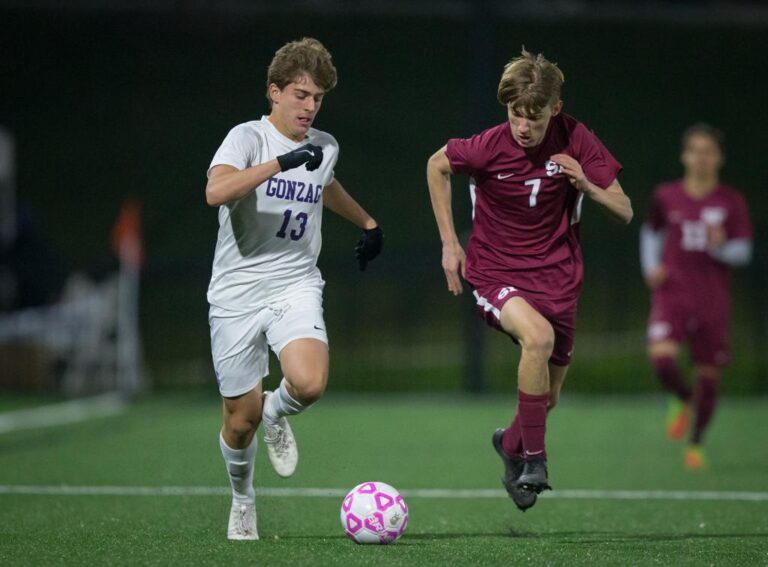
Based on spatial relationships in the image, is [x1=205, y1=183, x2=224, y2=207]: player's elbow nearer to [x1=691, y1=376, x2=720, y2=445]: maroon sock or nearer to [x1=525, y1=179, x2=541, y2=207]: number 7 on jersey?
[x1=525, y1=179, x2=541, y2=207]: number 7 on jersey

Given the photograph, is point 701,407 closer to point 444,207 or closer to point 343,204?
point 444,207

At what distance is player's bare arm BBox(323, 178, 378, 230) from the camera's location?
23.2 ft

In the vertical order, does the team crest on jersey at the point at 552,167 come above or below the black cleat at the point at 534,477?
above

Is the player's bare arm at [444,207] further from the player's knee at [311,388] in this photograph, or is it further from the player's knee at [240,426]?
the player's knee at [240,426]

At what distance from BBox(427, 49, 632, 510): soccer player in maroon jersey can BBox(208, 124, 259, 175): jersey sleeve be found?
962 mm

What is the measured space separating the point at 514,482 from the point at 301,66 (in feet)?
7.34

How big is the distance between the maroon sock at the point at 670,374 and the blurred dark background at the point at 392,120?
13.5 ft

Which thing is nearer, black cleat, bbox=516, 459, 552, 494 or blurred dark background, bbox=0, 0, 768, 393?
black cleat, bbox=516, 459, 552, 494

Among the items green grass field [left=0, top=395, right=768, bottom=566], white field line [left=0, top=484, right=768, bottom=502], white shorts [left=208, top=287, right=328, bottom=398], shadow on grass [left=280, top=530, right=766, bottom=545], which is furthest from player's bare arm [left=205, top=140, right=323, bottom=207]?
white field line [left=0, top=484, right=768, bottom=502]

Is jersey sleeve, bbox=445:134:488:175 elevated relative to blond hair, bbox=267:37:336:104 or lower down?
lower down

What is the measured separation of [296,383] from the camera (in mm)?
6355

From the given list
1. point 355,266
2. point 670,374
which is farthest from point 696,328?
point 355,266

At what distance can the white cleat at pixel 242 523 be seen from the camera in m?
6.58

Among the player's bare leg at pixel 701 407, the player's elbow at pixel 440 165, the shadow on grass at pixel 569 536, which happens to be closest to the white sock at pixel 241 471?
the shadow on grass at pixel 569 536
